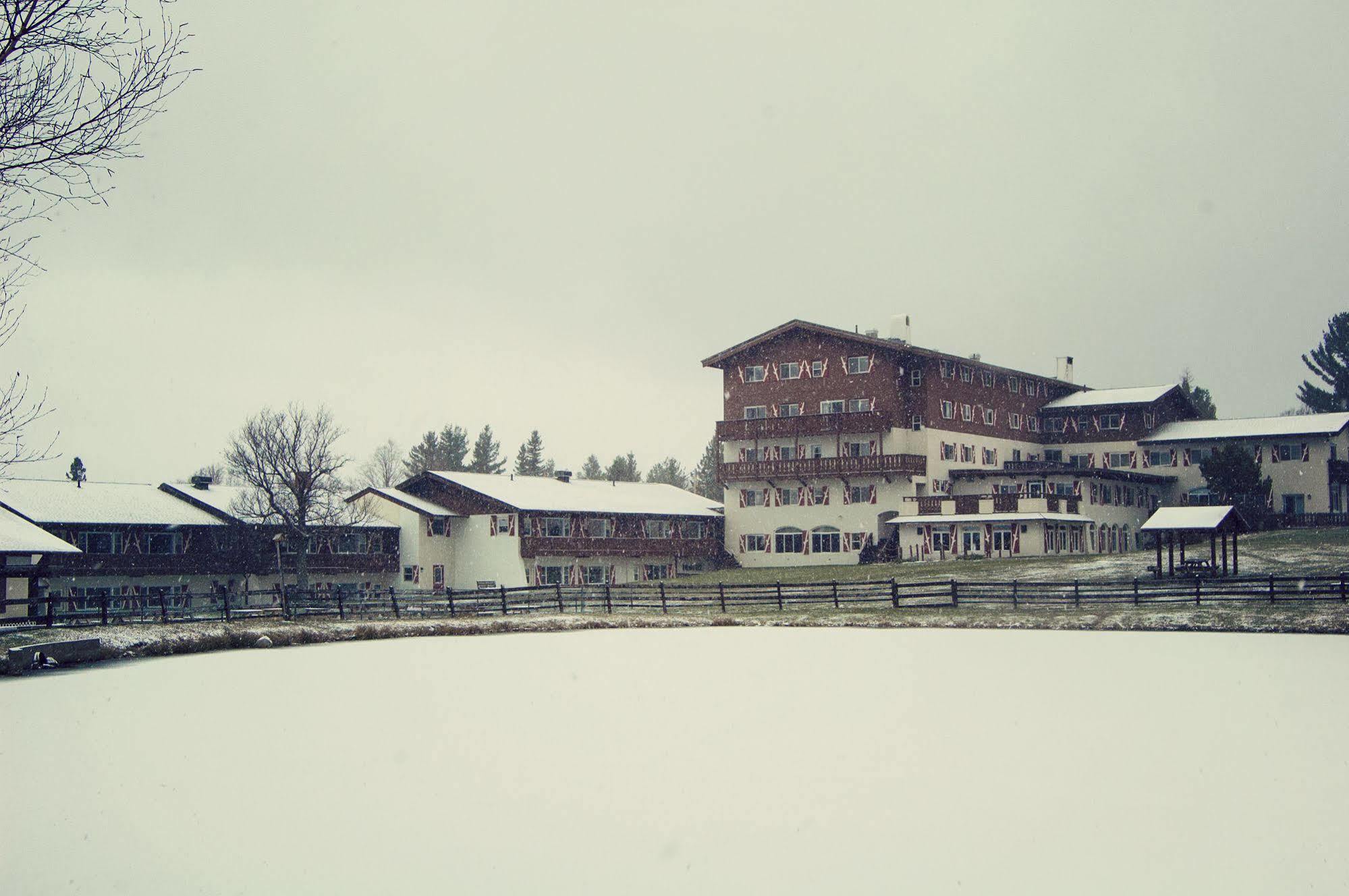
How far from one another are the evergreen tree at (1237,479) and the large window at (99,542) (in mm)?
54649

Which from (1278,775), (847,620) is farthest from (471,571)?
(1278,775)

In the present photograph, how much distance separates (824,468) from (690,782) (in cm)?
5942

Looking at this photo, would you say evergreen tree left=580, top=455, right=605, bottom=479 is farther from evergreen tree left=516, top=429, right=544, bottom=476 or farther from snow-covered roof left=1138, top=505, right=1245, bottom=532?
snow-covered roof left=1138, top=505, right=1245, bottom=532

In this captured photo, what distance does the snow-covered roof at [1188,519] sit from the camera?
44406 mm

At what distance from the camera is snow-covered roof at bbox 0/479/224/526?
59.1m

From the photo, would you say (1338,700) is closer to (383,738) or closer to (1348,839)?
(1348,839)

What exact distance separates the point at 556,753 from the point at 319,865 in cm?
561

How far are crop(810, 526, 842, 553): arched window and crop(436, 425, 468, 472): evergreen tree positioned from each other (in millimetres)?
61291

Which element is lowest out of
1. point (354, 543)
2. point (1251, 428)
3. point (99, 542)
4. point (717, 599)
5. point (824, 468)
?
point (717, 599)

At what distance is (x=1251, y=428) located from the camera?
A: 248ft

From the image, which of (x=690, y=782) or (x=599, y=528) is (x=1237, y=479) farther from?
(x=690, y=782)

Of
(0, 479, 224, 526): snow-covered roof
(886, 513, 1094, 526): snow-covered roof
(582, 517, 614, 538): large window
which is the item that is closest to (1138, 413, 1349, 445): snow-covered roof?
(886, 513, 1094, 526): snow-covered roof

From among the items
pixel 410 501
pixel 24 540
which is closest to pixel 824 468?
pixel 410 501

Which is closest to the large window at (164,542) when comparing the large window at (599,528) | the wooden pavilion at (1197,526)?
the large window at (599,528)
